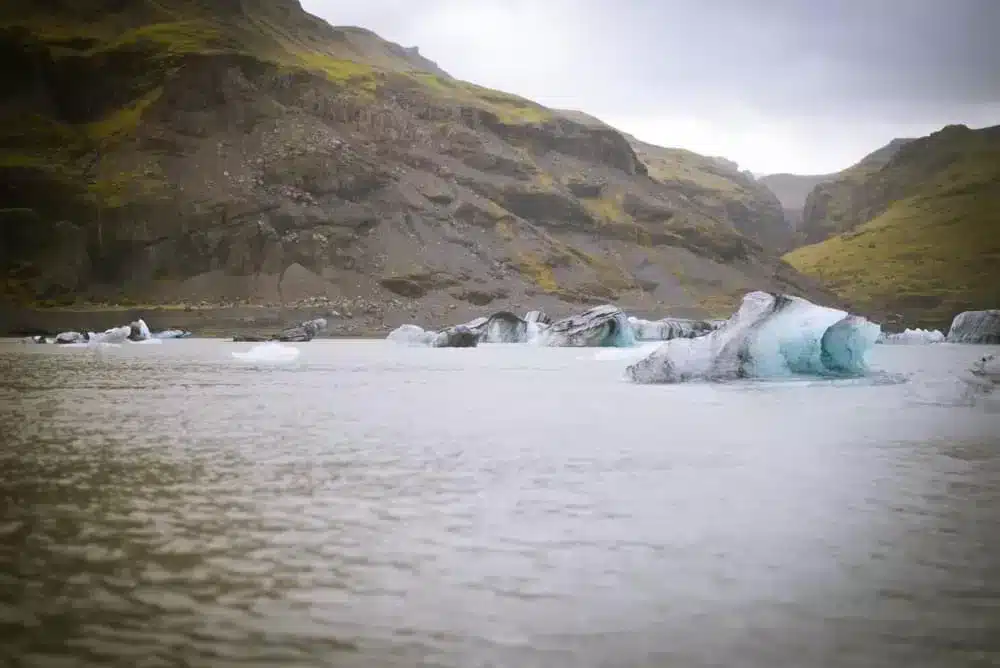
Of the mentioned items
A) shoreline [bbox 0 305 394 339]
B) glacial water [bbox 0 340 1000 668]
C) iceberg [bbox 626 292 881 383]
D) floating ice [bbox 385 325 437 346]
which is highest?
shoreline [bbox 0 305 394 339]

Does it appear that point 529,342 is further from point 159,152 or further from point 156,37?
point 156,37

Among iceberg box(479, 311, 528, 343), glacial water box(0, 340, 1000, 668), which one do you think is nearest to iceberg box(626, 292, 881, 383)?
glacial water box(0, 340, 1000, 668)

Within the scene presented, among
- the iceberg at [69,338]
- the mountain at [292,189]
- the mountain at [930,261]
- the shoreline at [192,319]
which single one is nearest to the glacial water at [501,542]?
the iceberg at [69,338]

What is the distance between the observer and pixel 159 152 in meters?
119

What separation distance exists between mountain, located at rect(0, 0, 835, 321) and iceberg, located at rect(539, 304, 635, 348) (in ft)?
157

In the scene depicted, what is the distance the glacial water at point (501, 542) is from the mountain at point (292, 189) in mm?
86004

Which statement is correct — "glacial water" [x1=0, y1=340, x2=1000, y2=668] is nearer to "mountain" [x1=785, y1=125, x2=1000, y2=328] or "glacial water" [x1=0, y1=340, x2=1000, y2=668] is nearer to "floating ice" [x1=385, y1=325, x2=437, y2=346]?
"floating ice" [x1=385, y1=325, x2=437, y2=346]

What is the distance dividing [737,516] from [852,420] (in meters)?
8.38

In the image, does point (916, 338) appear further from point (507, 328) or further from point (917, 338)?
point (507, 328)

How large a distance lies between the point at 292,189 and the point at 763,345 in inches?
4034

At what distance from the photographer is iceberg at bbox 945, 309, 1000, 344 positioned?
215 ft

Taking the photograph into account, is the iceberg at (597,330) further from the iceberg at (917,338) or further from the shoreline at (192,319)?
the shoreline at (192,319)

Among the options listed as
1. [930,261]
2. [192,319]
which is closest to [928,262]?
[930,261]

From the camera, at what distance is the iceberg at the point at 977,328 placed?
6562 centimetres
